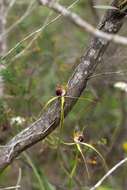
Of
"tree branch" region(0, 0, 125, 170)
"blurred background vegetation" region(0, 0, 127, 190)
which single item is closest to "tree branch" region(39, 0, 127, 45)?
"tree branch" region(0, 0, 125, 170)

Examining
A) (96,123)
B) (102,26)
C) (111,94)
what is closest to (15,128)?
(102,26)

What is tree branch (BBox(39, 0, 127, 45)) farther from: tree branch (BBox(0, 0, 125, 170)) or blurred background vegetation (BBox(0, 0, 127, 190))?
blurred background vegetation (BBox(0, 0, 127, 190))

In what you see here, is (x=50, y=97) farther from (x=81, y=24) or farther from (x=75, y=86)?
(x=81, y=24)

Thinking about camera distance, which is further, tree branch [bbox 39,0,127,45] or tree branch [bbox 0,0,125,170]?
tree branch [bbox 0,0,125,170]

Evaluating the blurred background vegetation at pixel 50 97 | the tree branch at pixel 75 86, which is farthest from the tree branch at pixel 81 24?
the blurred background vegetation at pixel 50 97

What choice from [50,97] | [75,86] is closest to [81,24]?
[75,86]
